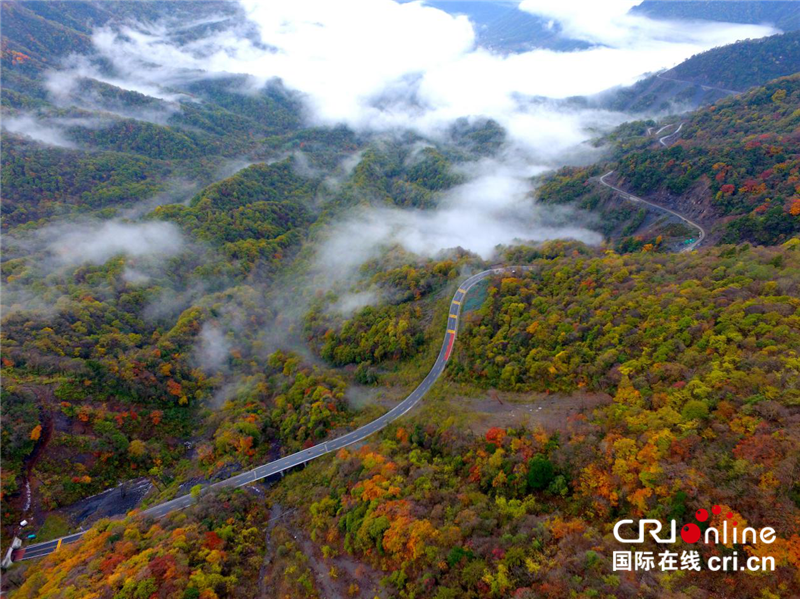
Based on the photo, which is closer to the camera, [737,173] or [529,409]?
[529,409]

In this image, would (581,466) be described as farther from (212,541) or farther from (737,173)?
(737,173)

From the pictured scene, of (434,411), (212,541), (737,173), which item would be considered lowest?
(212,541)

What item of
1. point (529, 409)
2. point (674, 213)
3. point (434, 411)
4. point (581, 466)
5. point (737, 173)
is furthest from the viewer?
point (674, 213)

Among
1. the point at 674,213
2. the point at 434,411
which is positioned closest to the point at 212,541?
the point at 434,411

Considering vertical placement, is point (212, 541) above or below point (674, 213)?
below

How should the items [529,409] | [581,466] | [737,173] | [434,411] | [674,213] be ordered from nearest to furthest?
[581,466]
[529,409]
[434,411]
[737,173]
[674,213]

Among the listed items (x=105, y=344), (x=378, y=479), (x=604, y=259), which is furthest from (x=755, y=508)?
(x=105, y=344)

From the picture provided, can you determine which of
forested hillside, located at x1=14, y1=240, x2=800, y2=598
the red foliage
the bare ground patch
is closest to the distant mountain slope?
forested hillside, located at x1=14, y1=240, x2=800, y2=598

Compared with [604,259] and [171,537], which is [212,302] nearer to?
[171,537]
